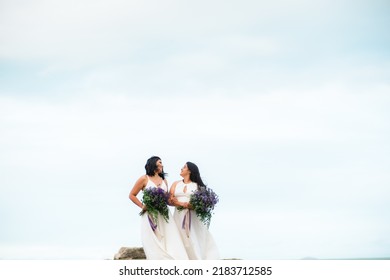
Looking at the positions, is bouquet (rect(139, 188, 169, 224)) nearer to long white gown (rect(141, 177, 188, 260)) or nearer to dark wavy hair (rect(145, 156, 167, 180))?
long white gown (rect(141, 177, 188, 260))

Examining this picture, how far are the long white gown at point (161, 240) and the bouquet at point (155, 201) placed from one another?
0.17m

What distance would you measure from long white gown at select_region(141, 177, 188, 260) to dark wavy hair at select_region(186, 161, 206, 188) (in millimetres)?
617

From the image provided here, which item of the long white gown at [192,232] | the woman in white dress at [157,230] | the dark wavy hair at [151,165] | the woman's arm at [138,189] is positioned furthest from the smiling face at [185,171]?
the woman's arm at [138,189]

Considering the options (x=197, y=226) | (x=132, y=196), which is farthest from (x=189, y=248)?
(x=132, y=196)

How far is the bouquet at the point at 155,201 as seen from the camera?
14.7 metres

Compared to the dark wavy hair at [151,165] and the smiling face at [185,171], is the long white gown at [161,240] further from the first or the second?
the smiling face at [185,171]

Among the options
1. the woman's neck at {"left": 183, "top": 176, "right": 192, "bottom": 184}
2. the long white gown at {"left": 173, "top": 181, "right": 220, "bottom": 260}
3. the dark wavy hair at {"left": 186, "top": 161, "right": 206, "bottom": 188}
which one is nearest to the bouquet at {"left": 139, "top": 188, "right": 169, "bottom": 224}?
the long white gown at {"left": 173, "top": 181, "right": 220, "bottom": 260}

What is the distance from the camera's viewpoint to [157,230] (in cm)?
1499

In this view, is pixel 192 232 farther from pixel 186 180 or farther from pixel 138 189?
pixel 138 189

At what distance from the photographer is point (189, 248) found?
49.6 feet

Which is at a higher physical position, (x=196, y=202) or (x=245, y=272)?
(x=196, y=202)

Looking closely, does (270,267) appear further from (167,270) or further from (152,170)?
(152,170)

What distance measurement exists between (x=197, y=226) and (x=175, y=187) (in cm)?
98

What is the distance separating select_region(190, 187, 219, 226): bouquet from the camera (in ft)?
49.0
